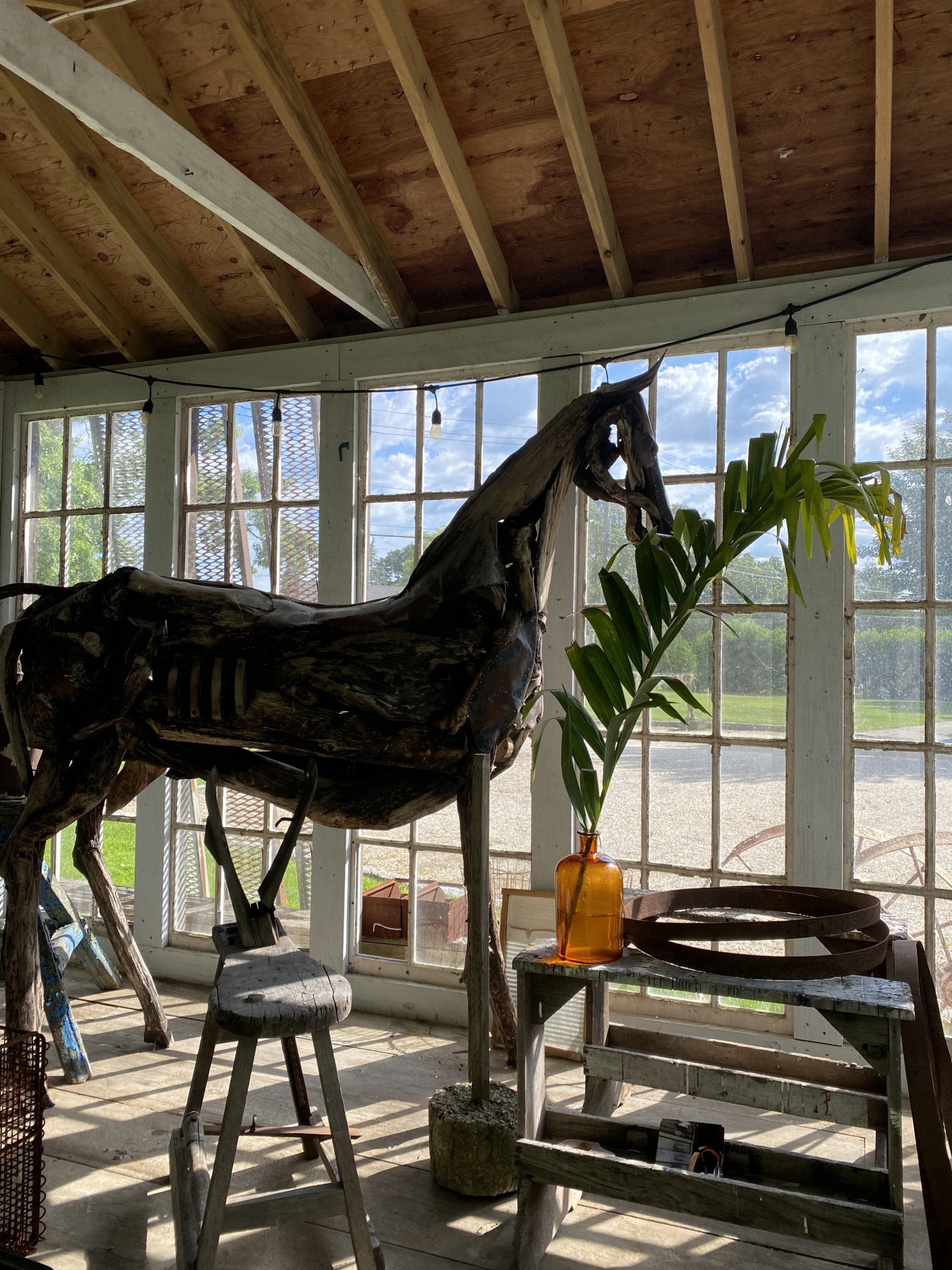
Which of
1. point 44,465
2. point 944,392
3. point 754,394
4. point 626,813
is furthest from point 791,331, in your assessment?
point 44,465

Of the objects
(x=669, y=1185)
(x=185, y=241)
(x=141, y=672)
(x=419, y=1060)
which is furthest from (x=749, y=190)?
Result: (x=419, y=1060)

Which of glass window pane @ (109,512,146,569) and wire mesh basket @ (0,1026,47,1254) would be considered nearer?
wire mesh basket @ (0,1026,47,1254)

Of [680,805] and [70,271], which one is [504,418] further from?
[70,271]

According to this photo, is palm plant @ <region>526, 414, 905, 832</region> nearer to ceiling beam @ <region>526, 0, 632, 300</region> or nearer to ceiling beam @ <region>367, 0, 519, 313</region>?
ceiling beam @ <region>526, 0, 632, 300</region>

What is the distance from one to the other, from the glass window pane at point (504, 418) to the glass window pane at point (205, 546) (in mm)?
1300

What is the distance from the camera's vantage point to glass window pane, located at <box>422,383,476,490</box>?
12.1 ft

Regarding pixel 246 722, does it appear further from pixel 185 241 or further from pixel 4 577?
pixel 4 577

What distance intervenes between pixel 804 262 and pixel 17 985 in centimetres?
345

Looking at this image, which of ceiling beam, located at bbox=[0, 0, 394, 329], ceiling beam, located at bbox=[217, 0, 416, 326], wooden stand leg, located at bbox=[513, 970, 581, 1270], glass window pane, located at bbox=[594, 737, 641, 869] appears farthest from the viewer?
glass window pane, located at bbox=[594, 737, 641, 869]

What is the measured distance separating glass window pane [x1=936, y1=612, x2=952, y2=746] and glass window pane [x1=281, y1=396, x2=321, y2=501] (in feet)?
8.13

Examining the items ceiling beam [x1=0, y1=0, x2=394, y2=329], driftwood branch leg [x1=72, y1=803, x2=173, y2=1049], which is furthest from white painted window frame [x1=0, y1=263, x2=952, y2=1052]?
driftwood branch leg [x1=72, y1=803, x2=173, y2=1049]

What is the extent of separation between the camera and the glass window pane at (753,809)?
10.6ft

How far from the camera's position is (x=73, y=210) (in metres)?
3.77

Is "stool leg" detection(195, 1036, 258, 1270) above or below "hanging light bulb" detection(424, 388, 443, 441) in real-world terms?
below
